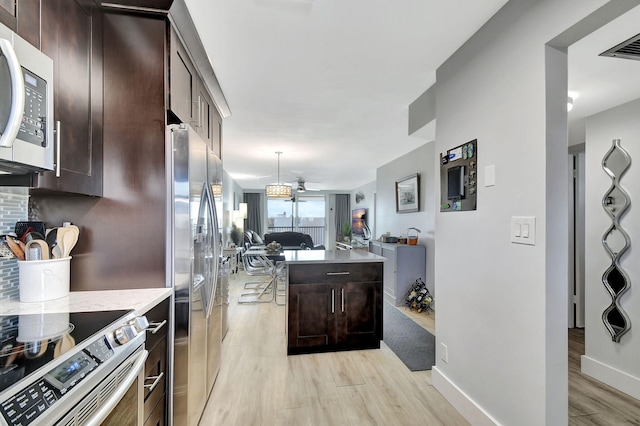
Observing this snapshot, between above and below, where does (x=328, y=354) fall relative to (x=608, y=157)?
below

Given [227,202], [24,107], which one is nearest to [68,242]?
[24,107]

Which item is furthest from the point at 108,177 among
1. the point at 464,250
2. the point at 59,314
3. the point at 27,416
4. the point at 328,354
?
the point at 328,354

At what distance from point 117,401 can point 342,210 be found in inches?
419

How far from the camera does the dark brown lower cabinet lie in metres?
2.80

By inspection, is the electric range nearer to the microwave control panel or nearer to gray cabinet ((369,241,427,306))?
the microwave control panel

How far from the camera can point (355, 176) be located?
7750mm

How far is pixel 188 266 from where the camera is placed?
1.58 m

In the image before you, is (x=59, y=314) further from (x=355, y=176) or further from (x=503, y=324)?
(x=355, y=176)

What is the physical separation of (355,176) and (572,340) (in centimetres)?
542

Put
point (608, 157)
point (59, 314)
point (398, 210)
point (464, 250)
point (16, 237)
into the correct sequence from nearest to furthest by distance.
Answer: point (59, 314), point (16, 237), point (464, 250), point (608, 157), point (398, 210)

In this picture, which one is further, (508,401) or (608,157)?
(608,157)

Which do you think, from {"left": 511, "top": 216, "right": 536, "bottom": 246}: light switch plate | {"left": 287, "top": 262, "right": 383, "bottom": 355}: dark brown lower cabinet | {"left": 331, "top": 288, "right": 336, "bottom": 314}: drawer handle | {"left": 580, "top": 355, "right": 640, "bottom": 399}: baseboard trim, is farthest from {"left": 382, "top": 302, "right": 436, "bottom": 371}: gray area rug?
{"left": 511, "top": 216, "right": 536, "bottom": 246}: light switch plate

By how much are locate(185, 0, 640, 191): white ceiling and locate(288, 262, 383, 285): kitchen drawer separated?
1.60 meters

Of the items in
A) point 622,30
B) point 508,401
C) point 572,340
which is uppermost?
point 622,30
